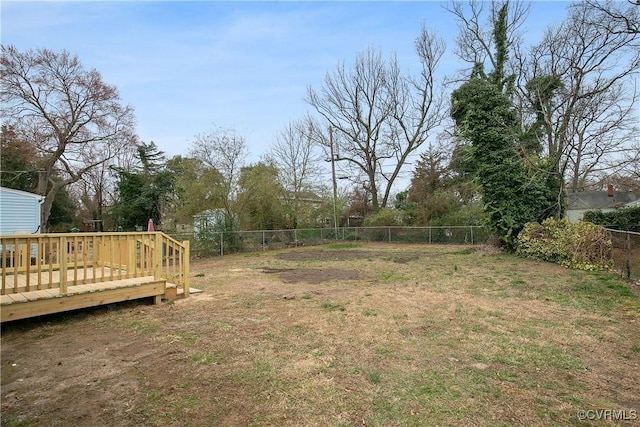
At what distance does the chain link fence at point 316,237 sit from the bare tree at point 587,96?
6.39 meters

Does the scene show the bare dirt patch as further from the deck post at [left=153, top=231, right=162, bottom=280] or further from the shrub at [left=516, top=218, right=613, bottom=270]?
the shrub at [left=516, top=218, right=613, bottom=270]

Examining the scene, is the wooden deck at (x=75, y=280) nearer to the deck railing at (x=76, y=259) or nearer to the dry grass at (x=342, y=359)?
the deck railing at (x=76, y=259)

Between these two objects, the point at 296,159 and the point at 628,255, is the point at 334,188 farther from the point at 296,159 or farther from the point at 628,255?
the point at 628,255

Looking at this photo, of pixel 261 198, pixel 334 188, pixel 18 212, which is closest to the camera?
pixel 18 212

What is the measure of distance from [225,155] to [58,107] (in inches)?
450

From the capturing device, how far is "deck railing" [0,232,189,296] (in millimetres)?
4477

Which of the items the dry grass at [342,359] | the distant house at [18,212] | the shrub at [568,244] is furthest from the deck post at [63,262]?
the shrub at [568,244]

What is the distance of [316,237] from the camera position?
1955 centimetres

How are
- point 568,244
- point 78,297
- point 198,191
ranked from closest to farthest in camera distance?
point 78,297
point 568,244
point 198,191

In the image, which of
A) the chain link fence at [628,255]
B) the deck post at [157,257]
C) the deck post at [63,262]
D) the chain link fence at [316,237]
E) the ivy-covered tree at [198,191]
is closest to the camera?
the deck post at [63,262]

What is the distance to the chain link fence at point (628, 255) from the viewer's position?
7305mm

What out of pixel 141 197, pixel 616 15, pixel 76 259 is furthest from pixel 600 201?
pixel 141 197

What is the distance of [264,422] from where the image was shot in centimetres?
228

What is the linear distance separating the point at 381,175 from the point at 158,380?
23189 millimetres
